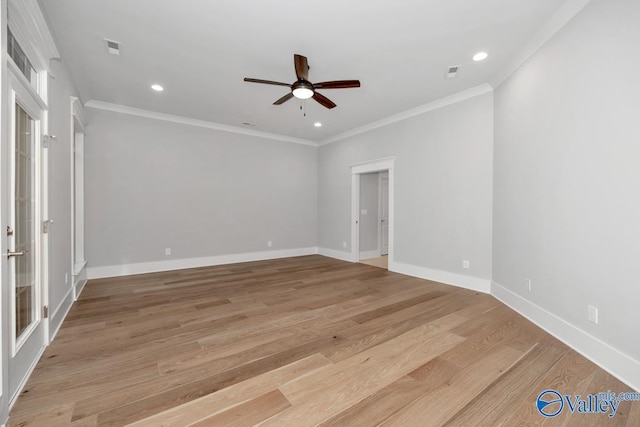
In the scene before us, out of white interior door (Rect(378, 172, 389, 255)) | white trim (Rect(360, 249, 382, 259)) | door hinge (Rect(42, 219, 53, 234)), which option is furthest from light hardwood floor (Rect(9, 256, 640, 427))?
white interior door (Rect(378, 172, 389, 255))

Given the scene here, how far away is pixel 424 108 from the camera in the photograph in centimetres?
458

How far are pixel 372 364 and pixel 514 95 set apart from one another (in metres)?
3.42

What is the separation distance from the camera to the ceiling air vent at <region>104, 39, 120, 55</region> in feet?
9.30

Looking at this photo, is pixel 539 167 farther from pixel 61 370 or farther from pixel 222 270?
pixel 222 270

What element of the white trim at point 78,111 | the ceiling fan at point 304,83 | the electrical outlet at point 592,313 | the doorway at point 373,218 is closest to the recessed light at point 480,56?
the ceiling fan at point 304,83

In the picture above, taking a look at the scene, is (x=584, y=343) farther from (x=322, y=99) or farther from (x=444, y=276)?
(x=322, y=99)

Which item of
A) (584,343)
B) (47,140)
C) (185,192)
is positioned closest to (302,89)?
(47,140)

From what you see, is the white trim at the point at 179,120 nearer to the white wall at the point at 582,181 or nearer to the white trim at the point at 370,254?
the white trim at the point at 370,254

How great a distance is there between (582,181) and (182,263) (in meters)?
5.84

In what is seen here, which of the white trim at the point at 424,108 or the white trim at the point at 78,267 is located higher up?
the white trim at the point at 424,108

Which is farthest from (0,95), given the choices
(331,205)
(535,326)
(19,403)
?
(331,205)

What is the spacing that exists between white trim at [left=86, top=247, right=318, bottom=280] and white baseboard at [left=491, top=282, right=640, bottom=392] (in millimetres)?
4596

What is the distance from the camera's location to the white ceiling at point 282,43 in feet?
7.75

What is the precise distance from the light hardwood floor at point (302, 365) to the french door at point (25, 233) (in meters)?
0.20
